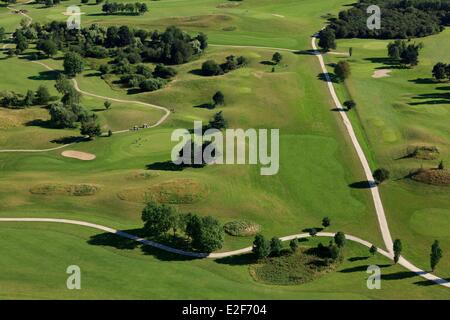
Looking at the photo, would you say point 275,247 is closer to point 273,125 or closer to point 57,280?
point 57,280

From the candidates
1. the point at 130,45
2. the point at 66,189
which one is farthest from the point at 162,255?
the point at 130,45

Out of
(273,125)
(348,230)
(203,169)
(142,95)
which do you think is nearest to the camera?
(348,230)

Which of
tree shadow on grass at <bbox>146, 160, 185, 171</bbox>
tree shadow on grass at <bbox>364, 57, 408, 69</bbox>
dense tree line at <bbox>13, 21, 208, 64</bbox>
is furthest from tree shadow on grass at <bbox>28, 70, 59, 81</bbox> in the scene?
tree shadow on grass at <bbox>364, 57, 408, 69</bbox>

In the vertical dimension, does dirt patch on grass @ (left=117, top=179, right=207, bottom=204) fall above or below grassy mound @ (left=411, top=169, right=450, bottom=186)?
below

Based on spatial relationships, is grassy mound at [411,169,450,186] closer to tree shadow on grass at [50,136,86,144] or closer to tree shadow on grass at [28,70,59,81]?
tree shadow on grass at [50,136,86,144]

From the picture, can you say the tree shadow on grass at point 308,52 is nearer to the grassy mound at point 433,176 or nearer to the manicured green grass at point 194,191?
the manicured green grass at point 194,191

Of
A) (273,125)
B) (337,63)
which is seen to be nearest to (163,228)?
(273,125)

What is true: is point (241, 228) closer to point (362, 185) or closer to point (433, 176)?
point (362, 185)
